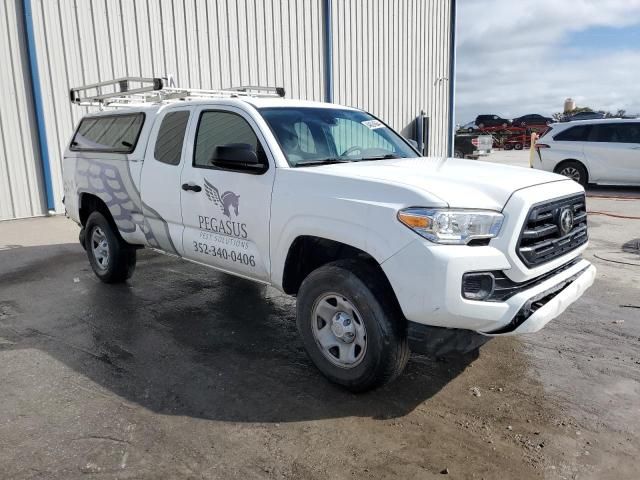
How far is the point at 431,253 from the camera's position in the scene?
9.57 ft

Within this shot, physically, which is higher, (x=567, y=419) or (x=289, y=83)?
(x=289, y=83)

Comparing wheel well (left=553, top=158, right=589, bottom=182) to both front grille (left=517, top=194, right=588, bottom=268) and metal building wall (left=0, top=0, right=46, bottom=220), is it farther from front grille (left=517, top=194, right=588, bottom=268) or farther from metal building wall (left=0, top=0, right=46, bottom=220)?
metal building wall (left=0, top=0, right=46, bottom=220)

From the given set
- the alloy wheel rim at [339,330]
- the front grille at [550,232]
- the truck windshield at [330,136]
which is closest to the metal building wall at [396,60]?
the truck windshield at [330,136]

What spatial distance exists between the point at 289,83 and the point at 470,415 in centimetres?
1215

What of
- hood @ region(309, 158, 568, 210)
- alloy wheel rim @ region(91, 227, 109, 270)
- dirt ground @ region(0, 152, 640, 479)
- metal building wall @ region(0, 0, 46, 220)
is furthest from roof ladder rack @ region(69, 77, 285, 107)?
metal building wall @ region(0, 0, 46, 220)

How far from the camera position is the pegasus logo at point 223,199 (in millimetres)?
4121

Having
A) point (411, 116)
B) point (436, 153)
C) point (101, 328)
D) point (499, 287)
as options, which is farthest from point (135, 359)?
point (436, 153)

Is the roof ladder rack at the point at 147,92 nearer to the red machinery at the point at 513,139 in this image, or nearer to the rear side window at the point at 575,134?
the rear side window at the point at 575,134

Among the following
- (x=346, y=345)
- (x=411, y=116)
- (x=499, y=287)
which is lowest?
(x=346, y=345)

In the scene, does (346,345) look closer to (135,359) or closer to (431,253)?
(431,253)

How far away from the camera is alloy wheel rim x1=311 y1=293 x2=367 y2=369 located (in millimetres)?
3377

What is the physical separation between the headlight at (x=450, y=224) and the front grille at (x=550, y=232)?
9.9 inches

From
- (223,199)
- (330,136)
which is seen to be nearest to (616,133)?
(330,136)

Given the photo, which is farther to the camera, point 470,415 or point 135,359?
point 135,359
